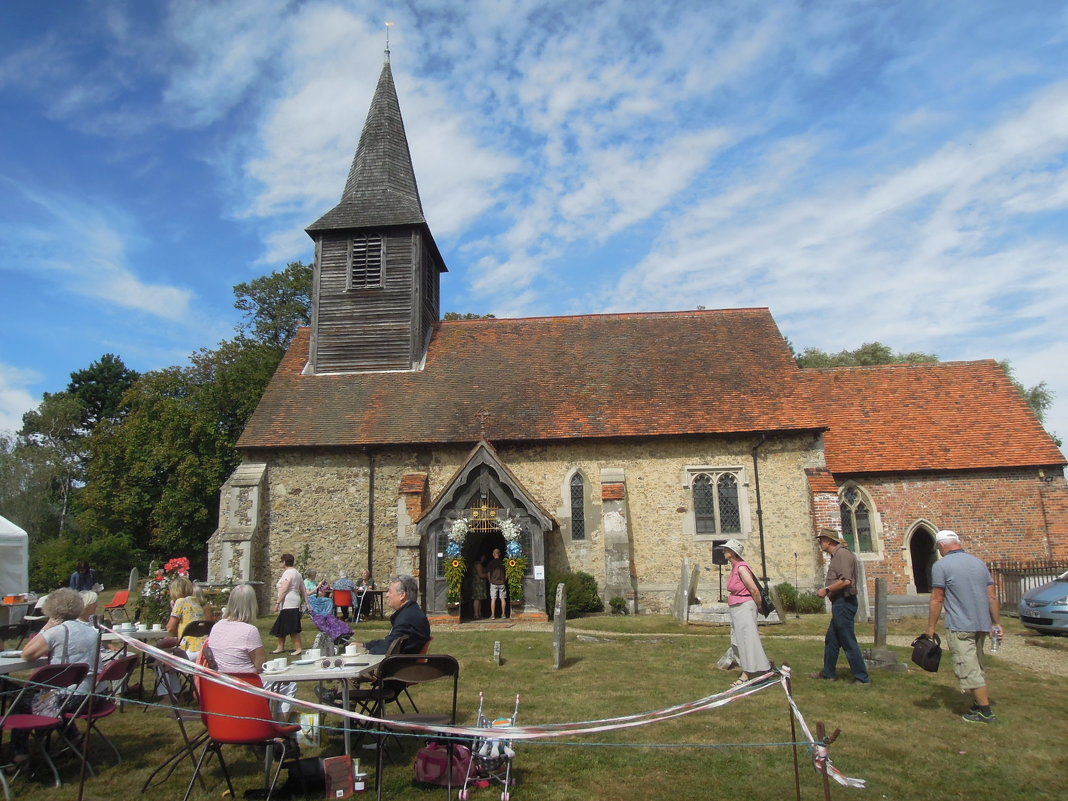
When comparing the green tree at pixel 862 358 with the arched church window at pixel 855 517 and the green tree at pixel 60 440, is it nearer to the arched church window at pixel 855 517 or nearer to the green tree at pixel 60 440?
the arched church window at pixel 855 517

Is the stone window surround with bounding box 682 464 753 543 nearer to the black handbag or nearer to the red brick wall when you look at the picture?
the red brick wall

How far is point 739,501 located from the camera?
19.9 m

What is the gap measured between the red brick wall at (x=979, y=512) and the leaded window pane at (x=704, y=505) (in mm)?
4975

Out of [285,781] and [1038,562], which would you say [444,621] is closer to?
[285,781]

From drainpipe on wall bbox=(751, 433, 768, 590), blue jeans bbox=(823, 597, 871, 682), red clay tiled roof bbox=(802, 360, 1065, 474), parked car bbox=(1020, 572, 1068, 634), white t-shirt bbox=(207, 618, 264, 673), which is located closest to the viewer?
white t-shirt bbox=(207, 618, 264, 673)

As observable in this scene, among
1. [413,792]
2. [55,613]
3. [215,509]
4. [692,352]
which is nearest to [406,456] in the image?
[692,352]

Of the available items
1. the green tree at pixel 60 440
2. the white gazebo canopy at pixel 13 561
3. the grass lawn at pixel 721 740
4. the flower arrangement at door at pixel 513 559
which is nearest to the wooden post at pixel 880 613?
the grass lawn at pixel 721 740

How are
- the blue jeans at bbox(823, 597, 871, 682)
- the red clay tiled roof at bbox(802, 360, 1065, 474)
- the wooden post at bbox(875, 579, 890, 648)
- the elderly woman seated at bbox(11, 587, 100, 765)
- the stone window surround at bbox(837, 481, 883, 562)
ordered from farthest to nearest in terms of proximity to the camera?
the red clay tiled roof at bbox(802, 360, 1065, 474), the stone window surround at bbox(837, 481, 883, 562), the wooden post at bbox(875, 579, 890, 648), the blue jeans at bbox(823, 597, 871, 682), the elderly woman seated at bbox(11, 587, 100, 765)

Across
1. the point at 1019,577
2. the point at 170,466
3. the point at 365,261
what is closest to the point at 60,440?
the point at 170,466

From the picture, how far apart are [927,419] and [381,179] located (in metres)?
19.9

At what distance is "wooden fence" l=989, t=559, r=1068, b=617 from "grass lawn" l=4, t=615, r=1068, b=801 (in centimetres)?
605

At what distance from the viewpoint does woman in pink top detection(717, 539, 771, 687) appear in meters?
8.56

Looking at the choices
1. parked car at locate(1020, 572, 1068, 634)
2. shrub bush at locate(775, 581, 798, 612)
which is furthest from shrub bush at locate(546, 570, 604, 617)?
parked car at locate(1020, 572, 1068, 634)

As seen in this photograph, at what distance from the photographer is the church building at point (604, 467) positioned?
1894cm
